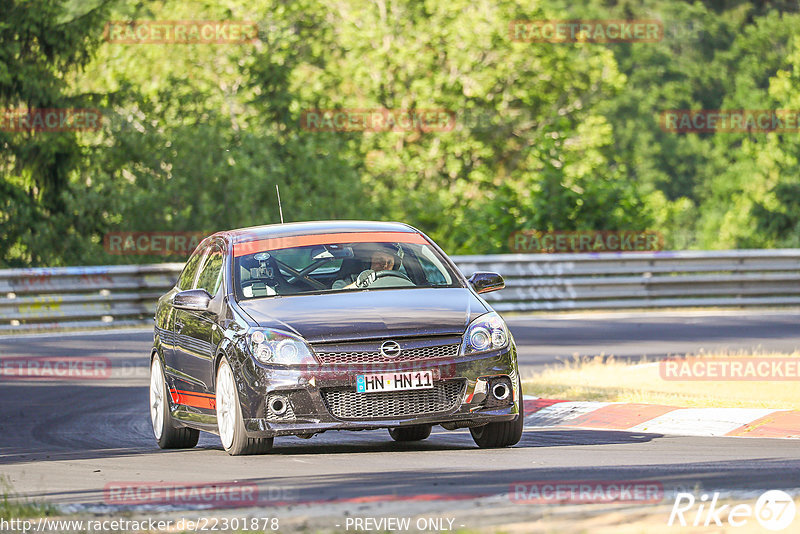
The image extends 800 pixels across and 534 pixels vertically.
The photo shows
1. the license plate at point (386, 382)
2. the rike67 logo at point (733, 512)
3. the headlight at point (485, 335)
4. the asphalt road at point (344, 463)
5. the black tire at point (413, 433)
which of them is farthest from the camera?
the black tire at point (413, 433)

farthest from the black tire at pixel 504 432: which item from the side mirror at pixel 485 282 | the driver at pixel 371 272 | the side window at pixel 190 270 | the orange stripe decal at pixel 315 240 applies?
the side window at pixel 190 270

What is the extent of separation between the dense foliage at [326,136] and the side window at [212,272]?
50.5 feet

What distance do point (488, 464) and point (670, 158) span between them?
59.6m

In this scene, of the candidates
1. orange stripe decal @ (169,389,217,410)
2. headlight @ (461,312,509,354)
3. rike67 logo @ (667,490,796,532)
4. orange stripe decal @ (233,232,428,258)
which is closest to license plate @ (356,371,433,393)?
headlight @ (461,312,509,354)

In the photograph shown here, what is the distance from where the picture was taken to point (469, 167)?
39.8m

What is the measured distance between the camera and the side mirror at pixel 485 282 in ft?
34.4

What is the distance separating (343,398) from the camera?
9.16 metres

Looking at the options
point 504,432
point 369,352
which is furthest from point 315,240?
point 504,432

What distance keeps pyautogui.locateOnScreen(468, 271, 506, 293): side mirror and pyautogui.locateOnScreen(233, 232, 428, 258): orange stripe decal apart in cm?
52

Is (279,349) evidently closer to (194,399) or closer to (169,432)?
(194,399)

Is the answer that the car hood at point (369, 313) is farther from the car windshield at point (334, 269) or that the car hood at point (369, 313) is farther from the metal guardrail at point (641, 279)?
the metal guardrail at point (641, 279)

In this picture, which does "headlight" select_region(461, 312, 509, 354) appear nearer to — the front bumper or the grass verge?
the front bumper

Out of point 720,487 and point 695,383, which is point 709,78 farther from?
point 720,487

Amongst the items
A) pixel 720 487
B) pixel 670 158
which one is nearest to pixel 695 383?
pixel 720 487
